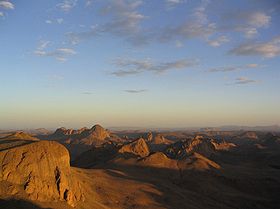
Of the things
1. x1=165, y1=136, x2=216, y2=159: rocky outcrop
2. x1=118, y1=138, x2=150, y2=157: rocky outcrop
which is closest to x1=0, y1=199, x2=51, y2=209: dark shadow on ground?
x1=118, y1=138, x2=150, y2=157: rocky outcrop

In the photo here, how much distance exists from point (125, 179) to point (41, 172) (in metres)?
23.5

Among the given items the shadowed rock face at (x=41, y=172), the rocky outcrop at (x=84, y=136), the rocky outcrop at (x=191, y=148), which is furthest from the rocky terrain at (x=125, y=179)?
the rocky outcrop at (x=84, y=136)

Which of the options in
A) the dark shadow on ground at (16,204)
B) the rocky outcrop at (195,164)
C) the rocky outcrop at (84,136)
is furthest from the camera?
the rocky outcrop at (84,136)

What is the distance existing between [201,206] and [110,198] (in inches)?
494

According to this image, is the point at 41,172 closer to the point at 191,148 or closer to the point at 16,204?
Result: the point at 16,204

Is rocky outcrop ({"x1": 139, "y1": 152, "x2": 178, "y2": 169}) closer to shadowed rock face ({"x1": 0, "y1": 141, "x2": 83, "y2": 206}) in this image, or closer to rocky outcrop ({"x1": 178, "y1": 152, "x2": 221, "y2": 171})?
rocky outcrop ({"x1": 178, "y1": 152, "x2": 221, "y2": 171})

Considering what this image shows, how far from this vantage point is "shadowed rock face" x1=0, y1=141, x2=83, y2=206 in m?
31.5

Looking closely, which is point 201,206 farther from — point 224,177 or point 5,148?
point 5,148

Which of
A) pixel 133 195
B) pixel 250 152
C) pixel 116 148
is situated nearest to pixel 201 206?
pixel 133 195

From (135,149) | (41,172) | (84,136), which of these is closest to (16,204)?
(41,172)

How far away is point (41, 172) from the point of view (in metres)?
34.1

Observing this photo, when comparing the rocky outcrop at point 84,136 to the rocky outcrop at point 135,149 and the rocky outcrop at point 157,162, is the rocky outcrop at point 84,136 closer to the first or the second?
the rocky outcrop at point 135,149

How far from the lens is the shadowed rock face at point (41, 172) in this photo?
31.5m

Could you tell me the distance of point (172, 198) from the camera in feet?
164
